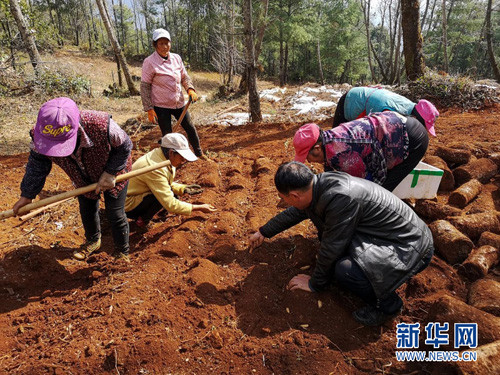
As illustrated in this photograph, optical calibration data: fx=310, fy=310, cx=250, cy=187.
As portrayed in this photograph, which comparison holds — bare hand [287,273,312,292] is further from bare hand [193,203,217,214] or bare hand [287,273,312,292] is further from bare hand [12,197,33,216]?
bare hand [12,197,33,216]

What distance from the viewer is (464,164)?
13.2ft

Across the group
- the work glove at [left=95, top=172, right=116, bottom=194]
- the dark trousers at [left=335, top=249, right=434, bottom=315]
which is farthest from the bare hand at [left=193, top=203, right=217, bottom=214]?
the dark trousers at [left=335, top=249, right=434, bottom=315]

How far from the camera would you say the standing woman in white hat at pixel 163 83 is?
395 cm

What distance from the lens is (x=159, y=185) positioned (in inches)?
112

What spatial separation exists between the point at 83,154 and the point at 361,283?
216 centimetres

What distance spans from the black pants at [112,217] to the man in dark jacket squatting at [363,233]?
1438 millimetres

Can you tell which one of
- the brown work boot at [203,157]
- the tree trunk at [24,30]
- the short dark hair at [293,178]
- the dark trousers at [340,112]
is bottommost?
the brown work boot at [203,157]

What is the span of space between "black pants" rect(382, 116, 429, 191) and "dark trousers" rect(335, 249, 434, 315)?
876 mm

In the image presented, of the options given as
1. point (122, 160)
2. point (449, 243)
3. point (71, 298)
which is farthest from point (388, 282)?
point (71, 298)

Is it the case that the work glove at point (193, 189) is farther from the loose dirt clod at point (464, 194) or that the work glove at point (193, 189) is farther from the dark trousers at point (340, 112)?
the loose dirt clod at point (464, 194)

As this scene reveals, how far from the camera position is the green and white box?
10.5 feet

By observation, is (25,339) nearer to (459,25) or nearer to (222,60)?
(222,60)

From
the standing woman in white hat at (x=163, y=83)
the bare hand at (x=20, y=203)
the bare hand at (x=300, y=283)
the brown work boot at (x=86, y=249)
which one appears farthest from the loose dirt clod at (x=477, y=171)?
the bare hand at (x=20, y=203)

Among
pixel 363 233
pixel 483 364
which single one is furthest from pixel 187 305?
pixel 483 364
